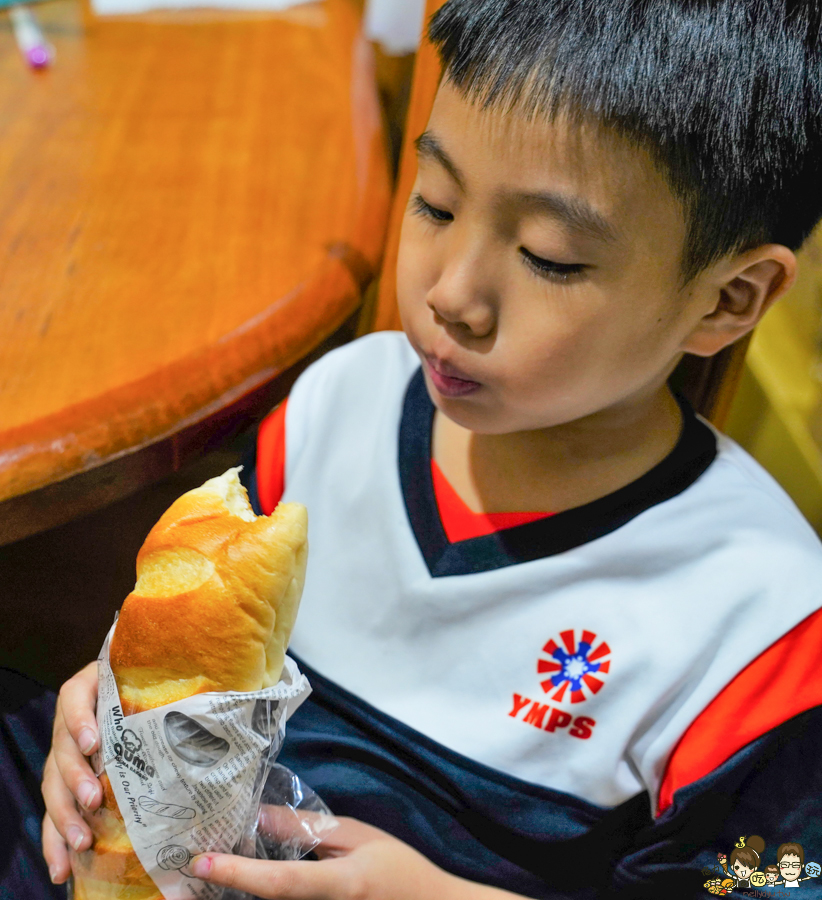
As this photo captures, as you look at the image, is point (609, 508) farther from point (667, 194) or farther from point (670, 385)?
point (667, 194)

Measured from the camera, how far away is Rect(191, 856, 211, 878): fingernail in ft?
2.05

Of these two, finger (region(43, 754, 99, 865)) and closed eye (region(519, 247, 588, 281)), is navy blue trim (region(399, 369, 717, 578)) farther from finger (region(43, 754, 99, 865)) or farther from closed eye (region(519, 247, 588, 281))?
finger (region(43, 754, 99, 865))

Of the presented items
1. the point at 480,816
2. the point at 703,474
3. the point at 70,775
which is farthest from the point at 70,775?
the point at 703,474

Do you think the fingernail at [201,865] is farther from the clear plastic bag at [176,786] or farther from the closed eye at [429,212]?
the closed eye at [429,212]

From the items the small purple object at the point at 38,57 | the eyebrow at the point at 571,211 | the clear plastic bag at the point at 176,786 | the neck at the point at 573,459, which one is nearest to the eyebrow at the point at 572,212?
the eyebrow at the point at 571,211

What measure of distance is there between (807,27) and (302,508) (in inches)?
19.3

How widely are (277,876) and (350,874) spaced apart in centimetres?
8

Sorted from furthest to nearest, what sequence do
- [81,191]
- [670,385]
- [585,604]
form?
[81,191]
[670,385]
[585,604]

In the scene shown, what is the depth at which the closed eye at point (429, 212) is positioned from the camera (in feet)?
2.19

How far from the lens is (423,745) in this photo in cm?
82

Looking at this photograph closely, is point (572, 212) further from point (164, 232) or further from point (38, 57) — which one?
point (38, 57)

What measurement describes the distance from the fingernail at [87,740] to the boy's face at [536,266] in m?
0.39

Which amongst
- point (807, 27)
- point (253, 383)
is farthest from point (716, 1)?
point (253, 383)

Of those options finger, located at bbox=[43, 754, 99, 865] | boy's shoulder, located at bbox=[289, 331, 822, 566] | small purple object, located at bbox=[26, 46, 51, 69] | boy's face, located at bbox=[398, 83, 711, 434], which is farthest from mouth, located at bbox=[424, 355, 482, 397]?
small purple object, located at bbox=[26, 46, 51, 69]
